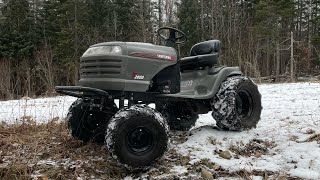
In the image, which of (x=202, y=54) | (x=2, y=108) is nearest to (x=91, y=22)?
(x=2, y=108)

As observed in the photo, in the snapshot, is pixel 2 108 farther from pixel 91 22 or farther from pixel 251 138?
pixel 91 22

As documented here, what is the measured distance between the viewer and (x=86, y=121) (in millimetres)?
4879

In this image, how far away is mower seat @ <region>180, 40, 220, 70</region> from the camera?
5.28m

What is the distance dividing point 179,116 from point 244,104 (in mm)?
992

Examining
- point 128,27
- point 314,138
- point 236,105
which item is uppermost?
point 128,27

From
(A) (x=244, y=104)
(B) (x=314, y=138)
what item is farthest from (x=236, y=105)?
(B) (x=314, y=138)

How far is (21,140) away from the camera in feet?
16.0

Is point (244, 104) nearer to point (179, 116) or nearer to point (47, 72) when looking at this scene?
point (179, 116)

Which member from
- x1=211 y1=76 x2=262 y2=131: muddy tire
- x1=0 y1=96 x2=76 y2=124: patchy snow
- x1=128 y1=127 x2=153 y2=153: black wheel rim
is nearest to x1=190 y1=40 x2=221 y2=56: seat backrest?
x1=211 y1=76 x2=262 y2=131: muddy tire

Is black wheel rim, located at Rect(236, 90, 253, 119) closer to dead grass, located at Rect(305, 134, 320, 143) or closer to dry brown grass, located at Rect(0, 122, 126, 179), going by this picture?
dead grass, located at Rect(305, 134, 320, 143)

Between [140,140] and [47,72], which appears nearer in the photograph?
[140,140]

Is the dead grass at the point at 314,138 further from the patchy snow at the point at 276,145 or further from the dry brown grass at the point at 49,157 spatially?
the dry brown grass at the point at 49,157

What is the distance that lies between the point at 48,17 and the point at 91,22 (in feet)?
13.3

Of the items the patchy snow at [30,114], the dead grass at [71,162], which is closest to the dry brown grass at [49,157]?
the dead grass at [71,162]
